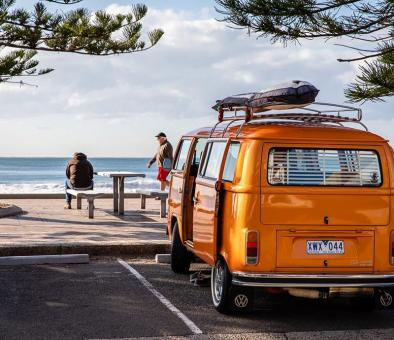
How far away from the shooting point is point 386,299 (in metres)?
8.00

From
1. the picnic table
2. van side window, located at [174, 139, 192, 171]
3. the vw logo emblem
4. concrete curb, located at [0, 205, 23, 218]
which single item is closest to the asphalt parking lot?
the vw logo emblem

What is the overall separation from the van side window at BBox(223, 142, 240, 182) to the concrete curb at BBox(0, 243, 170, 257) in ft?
14.4

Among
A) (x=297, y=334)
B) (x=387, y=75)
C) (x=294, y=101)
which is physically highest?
(x=387, y=75)

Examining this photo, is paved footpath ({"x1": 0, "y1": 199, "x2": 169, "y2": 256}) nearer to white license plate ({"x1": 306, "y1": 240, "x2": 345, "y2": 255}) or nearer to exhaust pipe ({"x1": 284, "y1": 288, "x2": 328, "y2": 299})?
exhaust pipe ({"x1": 284, "y1": 288, "x2": 328, "y2": 299})

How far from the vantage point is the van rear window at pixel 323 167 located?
7.79 m

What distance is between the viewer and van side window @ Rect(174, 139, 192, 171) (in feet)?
34.6

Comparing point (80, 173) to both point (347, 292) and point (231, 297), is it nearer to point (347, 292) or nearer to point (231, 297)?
Answer: point (231, 297)

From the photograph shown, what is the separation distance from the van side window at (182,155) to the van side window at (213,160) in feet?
4.00

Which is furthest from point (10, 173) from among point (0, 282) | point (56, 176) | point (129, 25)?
point (0, 282)

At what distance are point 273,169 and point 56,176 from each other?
71.3 meters

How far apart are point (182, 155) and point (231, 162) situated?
8.82 feet

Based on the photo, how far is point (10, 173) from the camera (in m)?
83.9

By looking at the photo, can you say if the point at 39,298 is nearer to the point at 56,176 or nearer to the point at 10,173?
the point at 56,176

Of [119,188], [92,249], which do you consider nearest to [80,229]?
[92,249]
